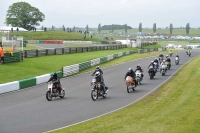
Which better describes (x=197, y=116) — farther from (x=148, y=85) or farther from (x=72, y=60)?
(x=72, y=60)

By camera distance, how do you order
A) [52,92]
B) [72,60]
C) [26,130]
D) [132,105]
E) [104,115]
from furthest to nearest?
[72,60], [52,92], [132,105], [104,115], [26,130]

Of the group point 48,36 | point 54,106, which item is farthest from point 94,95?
point 48,36

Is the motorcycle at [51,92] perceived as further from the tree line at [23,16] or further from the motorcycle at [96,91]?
the tree line at [23,16]

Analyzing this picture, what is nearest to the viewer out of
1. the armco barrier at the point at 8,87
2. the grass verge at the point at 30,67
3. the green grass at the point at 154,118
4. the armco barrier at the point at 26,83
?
the green grass at the point at 154,118

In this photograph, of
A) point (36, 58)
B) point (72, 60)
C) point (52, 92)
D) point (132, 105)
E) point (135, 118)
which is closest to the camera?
point (135, 118)

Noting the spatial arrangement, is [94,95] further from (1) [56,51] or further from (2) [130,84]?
(1) [56,51]

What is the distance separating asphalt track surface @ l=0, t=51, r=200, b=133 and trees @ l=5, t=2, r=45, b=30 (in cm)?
9544

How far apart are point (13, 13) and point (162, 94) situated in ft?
346

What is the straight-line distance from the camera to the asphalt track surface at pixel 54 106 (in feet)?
48.3

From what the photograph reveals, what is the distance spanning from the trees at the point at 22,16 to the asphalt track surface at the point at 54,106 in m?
95.4

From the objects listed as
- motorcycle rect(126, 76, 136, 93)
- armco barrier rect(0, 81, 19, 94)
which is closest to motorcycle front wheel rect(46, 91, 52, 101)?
armco barrier rect(0, 81, 19, 94)

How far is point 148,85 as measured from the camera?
92.8 ft

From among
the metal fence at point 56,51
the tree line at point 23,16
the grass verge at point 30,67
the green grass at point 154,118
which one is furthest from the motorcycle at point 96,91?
the tree line at point 23,16

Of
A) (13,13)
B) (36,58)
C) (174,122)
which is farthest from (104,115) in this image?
(13,13)
